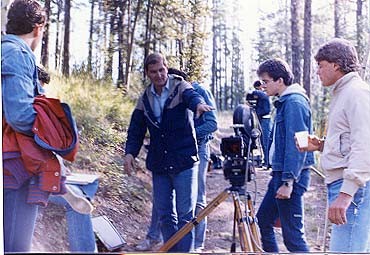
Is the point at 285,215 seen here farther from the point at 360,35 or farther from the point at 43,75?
the point at 43,75

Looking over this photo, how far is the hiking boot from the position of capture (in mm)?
2246

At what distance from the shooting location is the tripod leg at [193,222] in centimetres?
221

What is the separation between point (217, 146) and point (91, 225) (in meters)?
0.66

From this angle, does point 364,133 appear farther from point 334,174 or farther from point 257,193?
point 257,193

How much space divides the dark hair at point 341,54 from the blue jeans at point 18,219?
4.56 feet

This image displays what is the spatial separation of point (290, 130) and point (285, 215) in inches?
14.5

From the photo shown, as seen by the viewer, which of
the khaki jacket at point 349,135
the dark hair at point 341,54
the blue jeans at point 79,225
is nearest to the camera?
the khaki jacket at point 349,135

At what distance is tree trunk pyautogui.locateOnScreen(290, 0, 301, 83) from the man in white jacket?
0.08m

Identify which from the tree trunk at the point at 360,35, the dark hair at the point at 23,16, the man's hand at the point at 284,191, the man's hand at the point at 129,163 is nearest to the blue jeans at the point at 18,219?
the man's hand at the point at 129,163

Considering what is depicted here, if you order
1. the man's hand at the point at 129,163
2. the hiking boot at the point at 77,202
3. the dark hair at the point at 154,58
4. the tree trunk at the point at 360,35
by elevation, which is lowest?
the hiking boot at the point at 77,202

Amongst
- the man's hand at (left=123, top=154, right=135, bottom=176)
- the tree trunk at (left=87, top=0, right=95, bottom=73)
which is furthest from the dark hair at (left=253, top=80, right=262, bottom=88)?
the tree trunk at (left=87, top=0, right=95, bottom=73)

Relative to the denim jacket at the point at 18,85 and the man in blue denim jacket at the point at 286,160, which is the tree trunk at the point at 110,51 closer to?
the denim jacket at the point at 18,85

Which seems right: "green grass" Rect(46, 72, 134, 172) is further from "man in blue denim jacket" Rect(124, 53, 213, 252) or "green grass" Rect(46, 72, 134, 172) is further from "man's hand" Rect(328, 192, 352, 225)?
"man's hand" Rect(328, 192, 352, 225)

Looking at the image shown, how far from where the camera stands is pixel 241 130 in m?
2.19
